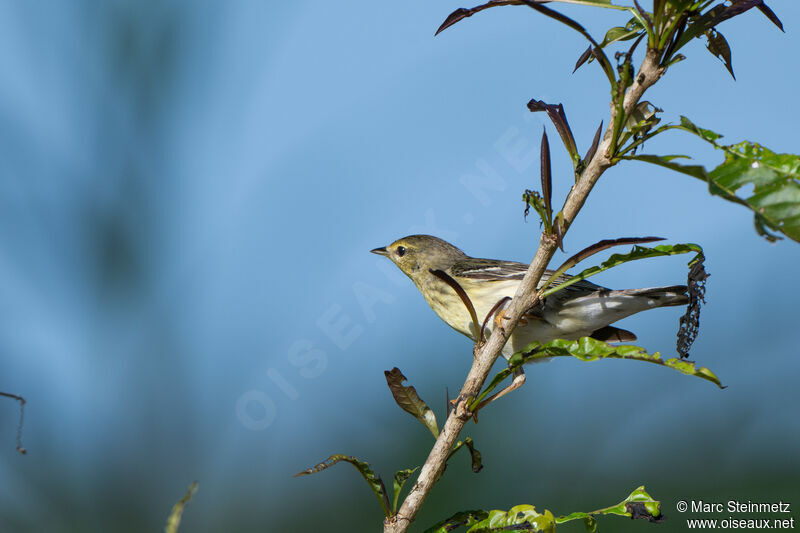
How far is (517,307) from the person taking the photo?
1420 mm

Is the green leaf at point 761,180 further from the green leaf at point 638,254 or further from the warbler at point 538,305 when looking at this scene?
the warbler at point 538,305

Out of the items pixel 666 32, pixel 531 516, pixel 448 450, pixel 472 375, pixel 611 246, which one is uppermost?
pixel 666 32

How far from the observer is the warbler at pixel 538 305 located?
2910 millimetres

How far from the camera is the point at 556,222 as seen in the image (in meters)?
1.33

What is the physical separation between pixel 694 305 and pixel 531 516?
0.63 m

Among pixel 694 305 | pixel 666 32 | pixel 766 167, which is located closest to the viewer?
pixel 766 167

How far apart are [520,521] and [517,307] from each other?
1.64 feet

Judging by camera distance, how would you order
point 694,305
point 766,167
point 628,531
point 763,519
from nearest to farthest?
1. point 766,167
2. point 694,305
3. point 763,519
4. point 628,531

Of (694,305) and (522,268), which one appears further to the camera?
(522,268)

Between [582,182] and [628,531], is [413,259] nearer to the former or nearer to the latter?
[628,531]

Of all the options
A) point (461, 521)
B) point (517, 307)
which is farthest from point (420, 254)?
point (517, 307)

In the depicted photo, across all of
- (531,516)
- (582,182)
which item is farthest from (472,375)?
(582,182)

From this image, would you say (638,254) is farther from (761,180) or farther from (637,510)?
(637,510)

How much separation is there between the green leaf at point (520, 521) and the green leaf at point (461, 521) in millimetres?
150
